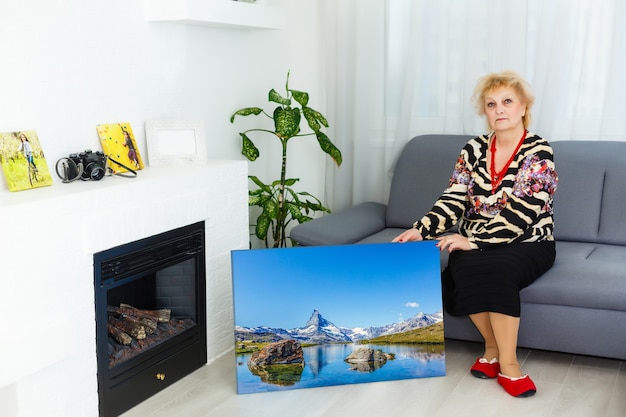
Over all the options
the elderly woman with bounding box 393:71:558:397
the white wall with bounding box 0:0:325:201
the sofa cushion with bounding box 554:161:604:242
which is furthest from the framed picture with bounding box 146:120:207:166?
the sofa cushion with bounding box 554:161:604:242

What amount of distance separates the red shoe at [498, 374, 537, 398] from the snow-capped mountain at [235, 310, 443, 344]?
0.33 metres

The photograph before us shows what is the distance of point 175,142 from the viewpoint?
10.6ft

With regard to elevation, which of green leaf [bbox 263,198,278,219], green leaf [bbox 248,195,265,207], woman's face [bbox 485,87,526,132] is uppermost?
woman's face [bbox 485,87,526,132]

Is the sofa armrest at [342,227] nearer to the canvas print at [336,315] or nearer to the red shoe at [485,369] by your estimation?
the canvas print at [336,315]

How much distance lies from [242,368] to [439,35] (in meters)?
2.00

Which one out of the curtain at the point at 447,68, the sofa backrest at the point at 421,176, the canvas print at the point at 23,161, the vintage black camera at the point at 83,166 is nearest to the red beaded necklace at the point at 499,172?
the sofa backrest at the point at 421,176

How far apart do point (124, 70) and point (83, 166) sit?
492mm

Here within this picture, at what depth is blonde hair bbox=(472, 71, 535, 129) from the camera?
10.1 ft

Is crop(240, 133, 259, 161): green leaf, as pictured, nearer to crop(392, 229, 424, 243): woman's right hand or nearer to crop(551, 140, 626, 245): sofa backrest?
crop(392, 229, 424, 243): woman's right hand

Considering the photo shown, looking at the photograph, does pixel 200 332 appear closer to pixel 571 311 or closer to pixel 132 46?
pixel 132 46

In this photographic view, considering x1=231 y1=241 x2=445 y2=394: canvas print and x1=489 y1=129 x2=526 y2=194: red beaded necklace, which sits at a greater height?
x1=489 y1=129 x2=526 y2=194: red beaded necklace

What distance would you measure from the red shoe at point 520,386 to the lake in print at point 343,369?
0.77 ft

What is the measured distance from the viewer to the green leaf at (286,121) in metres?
3.72

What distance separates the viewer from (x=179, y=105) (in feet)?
11.0
